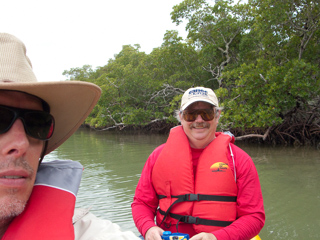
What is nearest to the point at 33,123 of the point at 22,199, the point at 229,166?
the point at 22,199

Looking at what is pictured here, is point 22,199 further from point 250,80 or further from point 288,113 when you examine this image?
point 288,113

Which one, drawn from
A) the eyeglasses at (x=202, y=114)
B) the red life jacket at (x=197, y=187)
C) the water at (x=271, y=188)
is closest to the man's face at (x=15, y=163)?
the water at (x=271, y=188)

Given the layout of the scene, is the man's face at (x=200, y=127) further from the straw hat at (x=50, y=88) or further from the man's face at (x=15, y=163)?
the man's face at (x=15, y=163)

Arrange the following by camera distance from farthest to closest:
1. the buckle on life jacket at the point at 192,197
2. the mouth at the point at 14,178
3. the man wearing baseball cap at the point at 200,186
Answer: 1. the buckle on life jacket at the point at 192,197
2. the man wearing baseball cap at the point at 200,186
3. the mouth at the point at 14,178

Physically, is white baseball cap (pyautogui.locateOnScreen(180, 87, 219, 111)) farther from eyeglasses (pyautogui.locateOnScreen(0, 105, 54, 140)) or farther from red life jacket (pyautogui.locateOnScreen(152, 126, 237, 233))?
eyeglasses (pyautogui.locateOnScreen(0, 105, 54, 140))

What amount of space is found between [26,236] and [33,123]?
38 centimetres

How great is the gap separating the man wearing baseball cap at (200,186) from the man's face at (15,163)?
3.78ft

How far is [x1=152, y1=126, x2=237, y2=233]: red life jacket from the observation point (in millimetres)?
2051

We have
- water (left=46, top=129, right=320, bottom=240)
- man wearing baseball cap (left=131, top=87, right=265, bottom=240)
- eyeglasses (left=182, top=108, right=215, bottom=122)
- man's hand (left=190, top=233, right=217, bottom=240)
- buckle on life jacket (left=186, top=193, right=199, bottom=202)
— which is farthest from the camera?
water (left=46, top=129, right=320, bottom=240)

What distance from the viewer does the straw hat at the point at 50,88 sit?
931mm

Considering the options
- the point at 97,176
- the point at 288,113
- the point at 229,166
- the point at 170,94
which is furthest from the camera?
the point at 170,94

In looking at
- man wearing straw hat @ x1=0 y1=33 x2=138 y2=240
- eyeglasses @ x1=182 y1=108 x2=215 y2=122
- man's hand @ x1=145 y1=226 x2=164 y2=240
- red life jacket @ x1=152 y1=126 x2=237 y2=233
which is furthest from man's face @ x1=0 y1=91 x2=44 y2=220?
eyeglasses @ x1=182 y1=108 x2=215 y2=122

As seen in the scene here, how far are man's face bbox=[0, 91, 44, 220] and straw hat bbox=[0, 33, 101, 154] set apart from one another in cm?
6

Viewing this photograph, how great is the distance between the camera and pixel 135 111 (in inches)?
598
